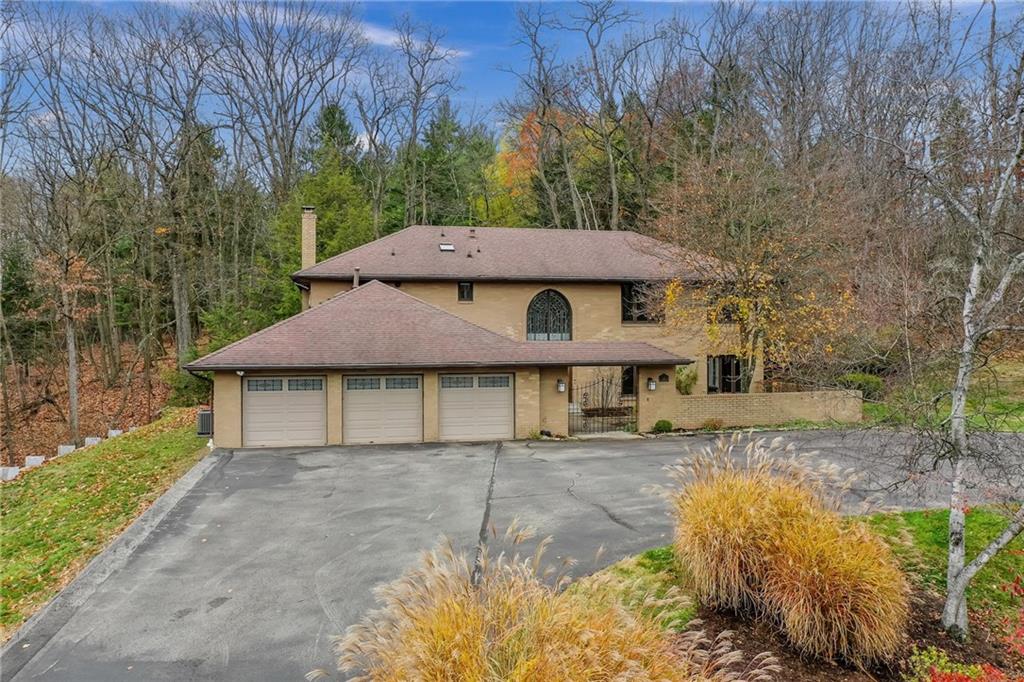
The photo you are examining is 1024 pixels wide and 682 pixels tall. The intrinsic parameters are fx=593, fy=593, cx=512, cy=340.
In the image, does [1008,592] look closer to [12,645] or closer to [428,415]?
[12,645]

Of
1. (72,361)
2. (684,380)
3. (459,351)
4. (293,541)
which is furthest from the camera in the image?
(684,380)

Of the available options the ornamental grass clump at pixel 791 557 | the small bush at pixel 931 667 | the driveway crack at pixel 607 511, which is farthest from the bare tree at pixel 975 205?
the driveway crack at pixel 607 511

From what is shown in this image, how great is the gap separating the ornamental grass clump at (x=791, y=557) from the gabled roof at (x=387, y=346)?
33.2 feet

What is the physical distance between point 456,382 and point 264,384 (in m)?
5.08

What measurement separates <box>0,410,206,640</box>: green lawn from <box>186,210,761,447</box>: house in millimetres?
2296

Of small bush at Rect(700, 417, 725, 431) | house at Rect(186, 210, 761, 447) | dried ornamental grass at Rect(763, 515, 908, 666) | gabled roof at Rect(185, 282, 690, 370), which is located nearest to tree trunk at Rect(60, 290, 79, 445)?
house at Rect(186, 210, 761, 447)

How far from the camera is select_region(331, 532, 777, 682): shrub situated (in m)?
3.63

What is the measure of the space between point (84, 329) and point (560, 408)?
965 inches

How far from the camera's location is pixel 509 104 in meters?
36.8

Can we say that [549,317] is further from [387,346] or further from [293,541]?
[293,541]

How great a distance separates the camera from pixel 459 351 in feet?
54.6

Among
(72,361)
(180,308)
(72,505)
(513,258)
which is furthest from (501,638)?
(180,308)

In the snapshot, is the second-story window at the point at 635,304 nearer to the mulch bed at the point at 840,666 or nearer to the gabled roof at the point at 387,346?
the gabled roof at the point at 387,346

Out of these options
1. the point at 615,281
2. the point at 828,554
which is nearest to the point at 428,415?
the point at 615,281
